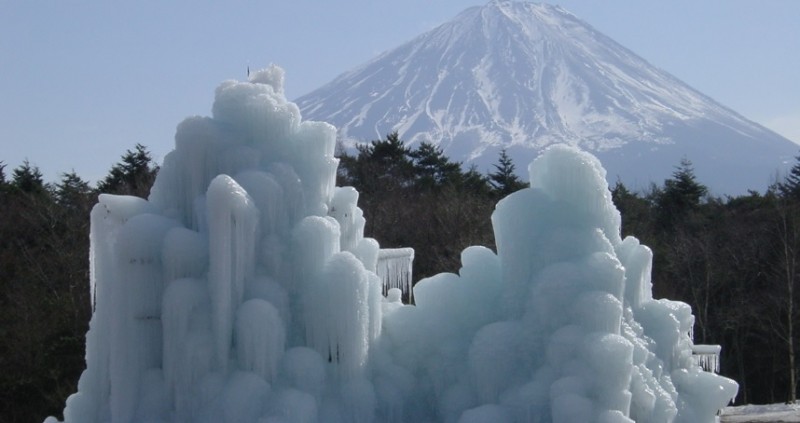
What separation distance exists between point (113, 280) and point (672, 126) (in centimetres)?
8862

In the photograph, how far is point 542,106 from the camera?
96.0m

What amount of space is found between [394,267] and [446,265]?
14.6m

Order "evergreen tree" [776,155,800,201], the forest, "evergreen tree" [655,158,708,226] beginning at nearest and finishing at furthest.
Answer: the forest, "evergreen tree" [776,155,800,201], "evergreen tree" [655,158,708,226]

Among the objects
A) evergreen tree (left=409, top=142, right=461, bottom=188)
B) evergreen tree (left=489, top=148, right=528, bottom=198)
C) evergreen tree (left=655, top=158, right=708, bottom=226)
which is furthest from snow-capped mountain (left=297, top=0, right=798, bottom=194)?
evergreen tree (left=655, top=158, right=708, bottom=226)

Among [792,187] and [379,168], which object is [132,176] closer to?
[379,168]

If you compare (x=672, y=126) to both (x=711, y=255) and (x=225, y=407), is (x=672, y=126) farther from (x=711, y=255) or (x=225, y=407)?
(x=225, y=407)

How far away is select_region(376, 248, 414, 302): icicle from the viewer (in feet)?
44.0

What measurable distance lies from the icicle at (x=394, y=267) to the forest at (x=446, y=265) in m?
12.3

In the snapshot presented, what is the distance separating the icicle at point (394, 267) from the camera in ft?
44.0

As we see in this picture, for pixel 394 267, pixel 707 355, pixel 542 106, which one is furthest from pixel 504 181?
pixel 542 106

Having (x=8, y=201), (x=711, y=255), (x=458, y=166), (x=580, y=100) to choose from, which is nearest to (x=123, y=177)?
(x=8, y=201)

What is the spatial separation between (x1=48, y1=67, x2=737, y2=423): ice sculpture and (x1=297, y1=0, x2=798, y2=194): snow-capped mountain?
226 ft

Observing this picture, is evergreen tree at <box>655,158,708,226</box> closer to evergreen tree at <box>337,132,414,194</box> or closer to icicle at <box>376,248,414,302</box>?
evergreen tree at <box>337,132,414,194</box>

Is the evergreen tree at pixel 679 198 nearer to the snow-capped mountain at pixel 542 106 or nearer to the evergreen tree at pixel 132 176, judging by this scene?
the evergreen tree at pixel 132 176
